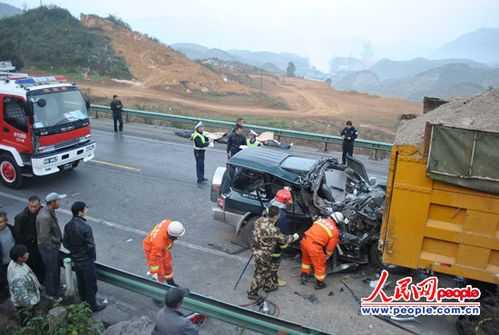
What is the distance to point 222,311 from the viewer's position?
198 inches

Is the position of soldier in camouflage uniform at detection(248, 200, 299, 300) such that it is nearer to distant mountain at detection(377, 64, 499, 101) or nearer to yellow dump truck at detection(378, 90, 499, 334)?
yellow dump truck at detection(378, 90, 499, 334)

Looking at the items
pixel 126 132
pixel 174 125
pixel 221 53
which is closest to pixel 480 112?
pixel 126 132

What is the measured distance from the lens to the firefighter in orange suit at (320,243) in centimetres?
652

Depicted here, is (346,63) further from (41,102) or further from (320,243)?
(320,243)

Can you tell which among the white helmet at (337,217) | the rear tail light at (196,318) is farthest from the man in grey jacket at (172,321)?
the white helmet at (337,217)

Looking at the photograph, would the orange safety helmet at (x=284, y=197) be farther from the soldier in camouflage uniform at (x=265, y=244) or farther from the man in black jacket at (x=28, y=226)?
the man in black jacket at (x=28, y=226)

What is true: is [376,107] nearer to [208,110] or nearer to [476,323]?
[208,110]

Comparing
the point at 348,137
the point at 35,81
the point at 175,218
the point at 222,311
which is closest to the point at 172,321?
the point at 222,311

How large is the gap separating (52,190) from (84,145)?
1.39 m

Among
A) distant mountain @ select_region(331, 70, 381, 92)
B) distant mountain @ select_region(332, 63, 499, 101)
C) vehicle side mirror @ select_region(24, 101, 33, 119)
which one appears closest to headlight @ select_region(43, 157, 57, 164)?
vehicle side mirror @ select_region(24, 101, 33, 119)

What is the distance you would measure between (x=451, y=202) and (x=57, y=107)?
8.89m

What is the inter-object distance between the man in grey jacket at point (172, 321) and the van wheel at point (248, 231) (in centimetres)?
374

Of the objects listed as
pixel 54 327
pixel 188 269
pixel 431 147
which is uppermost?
pixel 431 147

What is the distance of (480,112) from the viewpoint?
5.95 meters
